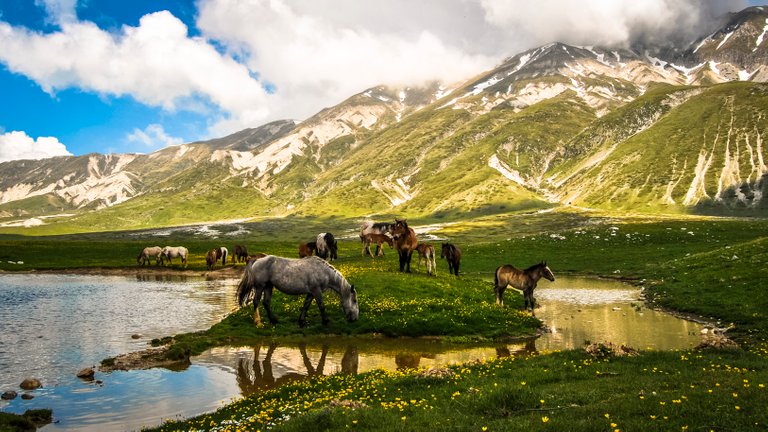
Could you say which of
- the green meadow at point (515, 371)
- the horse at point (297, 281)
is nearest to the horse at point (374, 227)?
the green meadow at point (515, 371)

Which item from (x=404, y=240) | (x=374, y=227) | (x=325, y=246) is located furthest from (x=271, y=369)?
(x=374, y=227)

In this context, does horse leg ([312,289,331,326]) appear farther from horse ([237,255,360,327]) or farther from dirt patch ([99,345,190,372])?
dirt patch ([99,345,190,372])

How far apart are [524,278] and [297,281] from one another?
17.8 m

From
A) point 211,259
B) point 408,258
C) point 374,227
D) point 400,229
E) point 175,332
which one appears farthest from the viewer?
point 211,259

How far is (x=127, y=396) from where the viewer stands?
19.2 m

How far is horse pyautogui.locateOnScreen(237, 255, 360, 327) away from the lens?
3003cm

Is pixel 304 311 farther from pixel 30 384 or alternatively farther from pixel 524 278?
pixel 524 278

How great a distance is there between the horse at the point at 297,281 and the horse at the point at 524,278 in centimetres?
1252

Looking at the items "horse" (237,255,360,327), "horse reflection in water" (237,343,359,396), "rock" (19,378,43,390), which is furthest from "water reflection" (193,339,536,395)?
"rock" (19,378,43,390)

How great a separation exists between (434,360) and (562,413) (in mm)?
12925

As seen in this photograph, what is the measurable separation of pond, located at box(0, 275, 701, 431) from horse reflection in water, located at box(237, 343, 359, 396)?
54 mm

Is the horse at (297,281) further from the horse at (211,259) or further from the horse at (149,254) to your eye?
the horse at (149,254)

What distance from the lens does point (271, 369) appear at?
→ 23203 mm

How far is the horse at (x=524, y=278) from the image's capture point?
36094 mm
